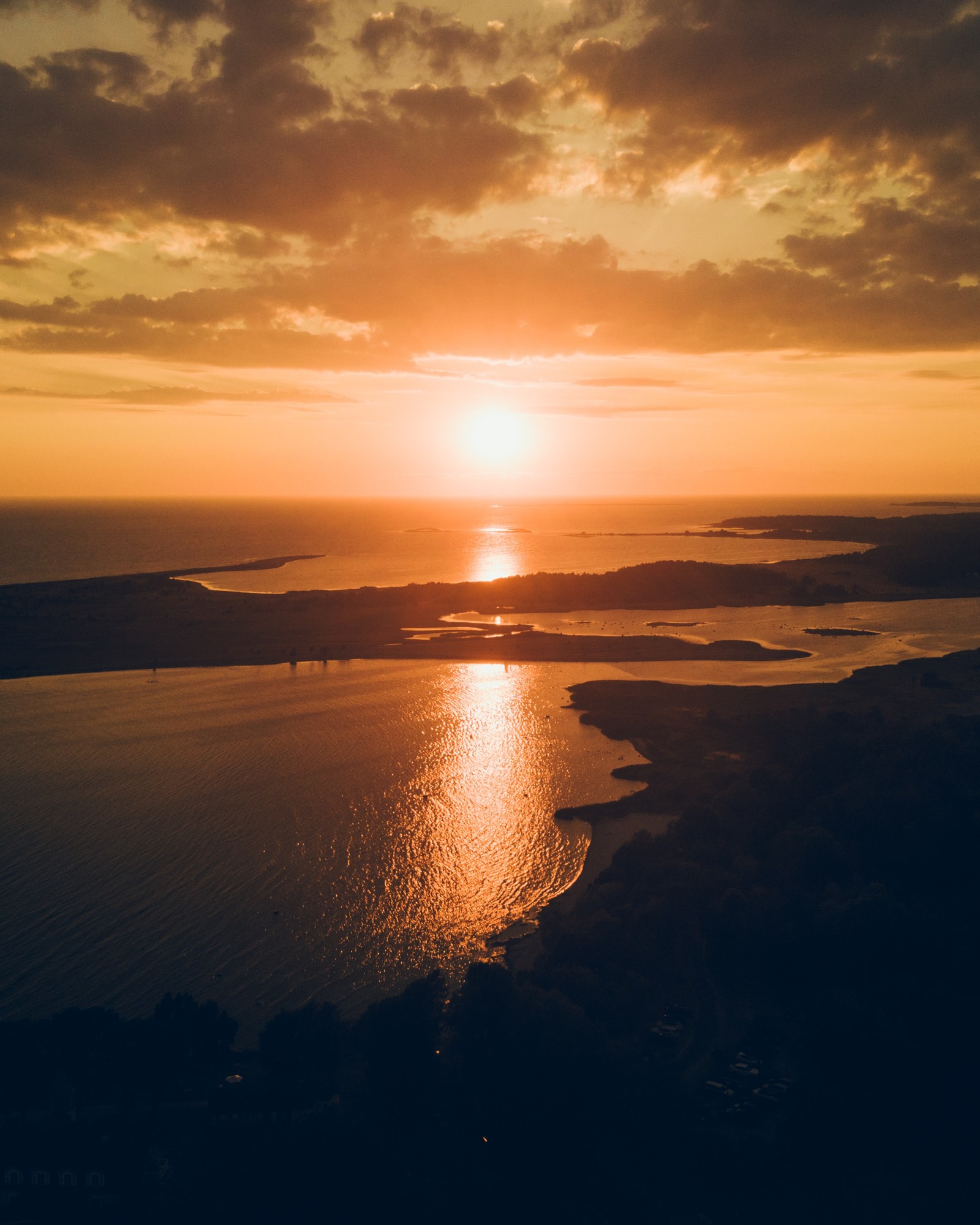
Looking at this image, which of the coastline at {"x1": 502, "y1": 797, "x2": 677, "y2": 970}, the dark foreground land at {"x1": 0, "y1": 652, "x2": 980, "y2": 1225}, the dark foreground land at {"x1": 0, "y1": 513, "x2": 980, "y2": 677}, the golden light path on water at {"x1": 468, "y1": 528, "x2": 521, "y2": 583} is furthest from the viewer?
the golden light path on water at {"x1": 468, "y1": 528, "x2": 521, "y2": 583}

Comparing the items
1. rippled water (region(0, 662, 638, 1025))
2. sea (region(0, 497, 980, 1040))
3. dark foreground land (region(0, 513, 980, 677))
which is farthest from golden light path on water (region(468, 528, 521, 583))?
rippled water (region(0, 662, 638, 1025))

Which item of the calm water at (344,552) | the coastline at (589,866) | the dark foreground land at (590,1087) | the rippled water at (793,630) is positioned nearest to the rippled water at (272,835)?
the coastline at (589,866)

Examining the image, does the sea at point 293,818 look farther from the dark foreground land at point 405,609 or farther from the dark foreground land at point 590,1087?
the dark foreground land at point 405,609

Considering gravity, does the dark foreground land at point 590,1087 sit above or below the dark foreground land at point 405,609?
below

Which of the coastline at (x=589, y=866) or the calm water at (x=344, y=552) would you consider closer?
the coastline at (x=589, y=866)

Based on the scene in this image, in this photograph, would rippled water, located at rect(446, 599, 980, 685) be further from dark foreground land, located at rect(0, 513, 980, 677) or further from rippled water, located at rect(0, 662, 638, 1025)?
rippled water, located at rect(0, 662, 638, 1025)

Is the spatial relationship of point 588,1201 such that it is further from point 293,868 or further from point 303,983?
point 293,868

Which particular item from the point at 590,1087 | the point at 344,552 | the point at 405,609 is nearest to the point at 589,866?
the point at 590,1087
